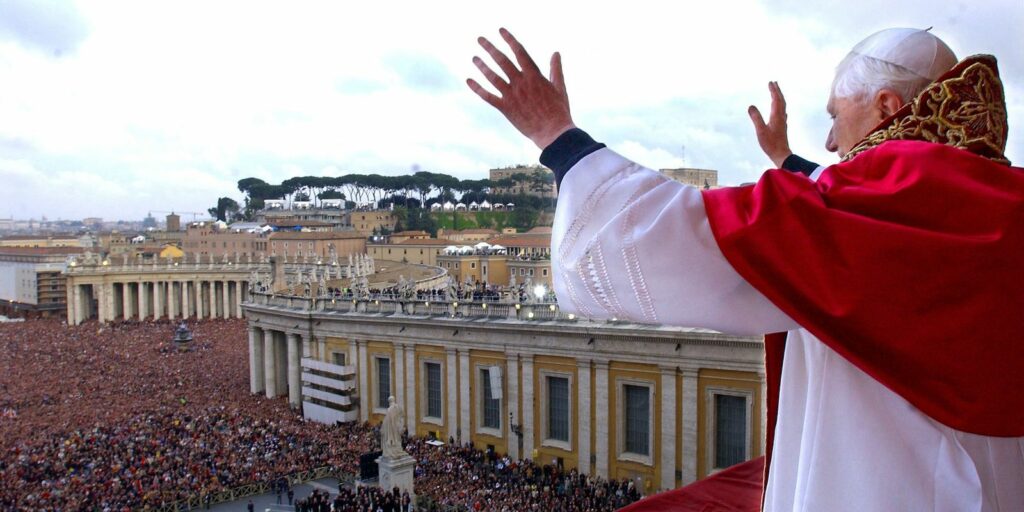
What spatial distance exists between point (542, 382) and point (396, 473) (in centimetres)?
562

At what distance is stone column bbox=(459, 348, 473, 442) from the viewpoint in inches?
999

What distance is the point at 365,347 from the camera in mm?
28953

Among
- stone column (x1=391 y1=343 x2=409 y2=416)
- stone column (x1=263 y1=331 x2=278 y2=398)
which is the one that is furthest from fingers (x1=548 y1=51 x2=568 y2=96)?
stone column (x1=263 y1=331 x2=278 y2=398)

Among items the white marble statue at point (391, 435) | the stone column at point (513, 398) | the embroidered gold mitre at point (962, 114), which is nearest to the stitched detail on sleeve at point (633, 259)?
the embroidered gold mitre at point (962, 114)

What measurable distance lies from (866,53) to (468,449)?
23185 mm

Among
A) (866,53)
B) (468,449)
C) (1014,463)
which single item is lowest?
(468,449)

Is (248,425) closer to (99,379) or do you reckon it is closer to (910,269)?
(99,379)

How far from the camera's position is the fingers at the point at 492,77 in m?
2.08

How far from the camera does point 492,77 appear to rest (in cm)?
209

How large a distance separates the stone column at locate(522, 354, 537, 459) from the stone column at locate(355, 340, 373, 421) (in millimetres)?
7428

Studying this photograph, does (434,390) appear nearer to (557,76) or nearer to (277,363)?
(277,363)

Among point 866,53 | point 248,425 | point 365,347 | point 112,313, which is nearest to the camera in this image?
point 866,53

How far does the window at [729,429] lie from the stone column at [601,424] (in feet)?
10.3

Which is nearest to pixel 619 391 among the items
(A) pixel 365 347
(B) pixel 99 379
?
(A) pixel 365 347
